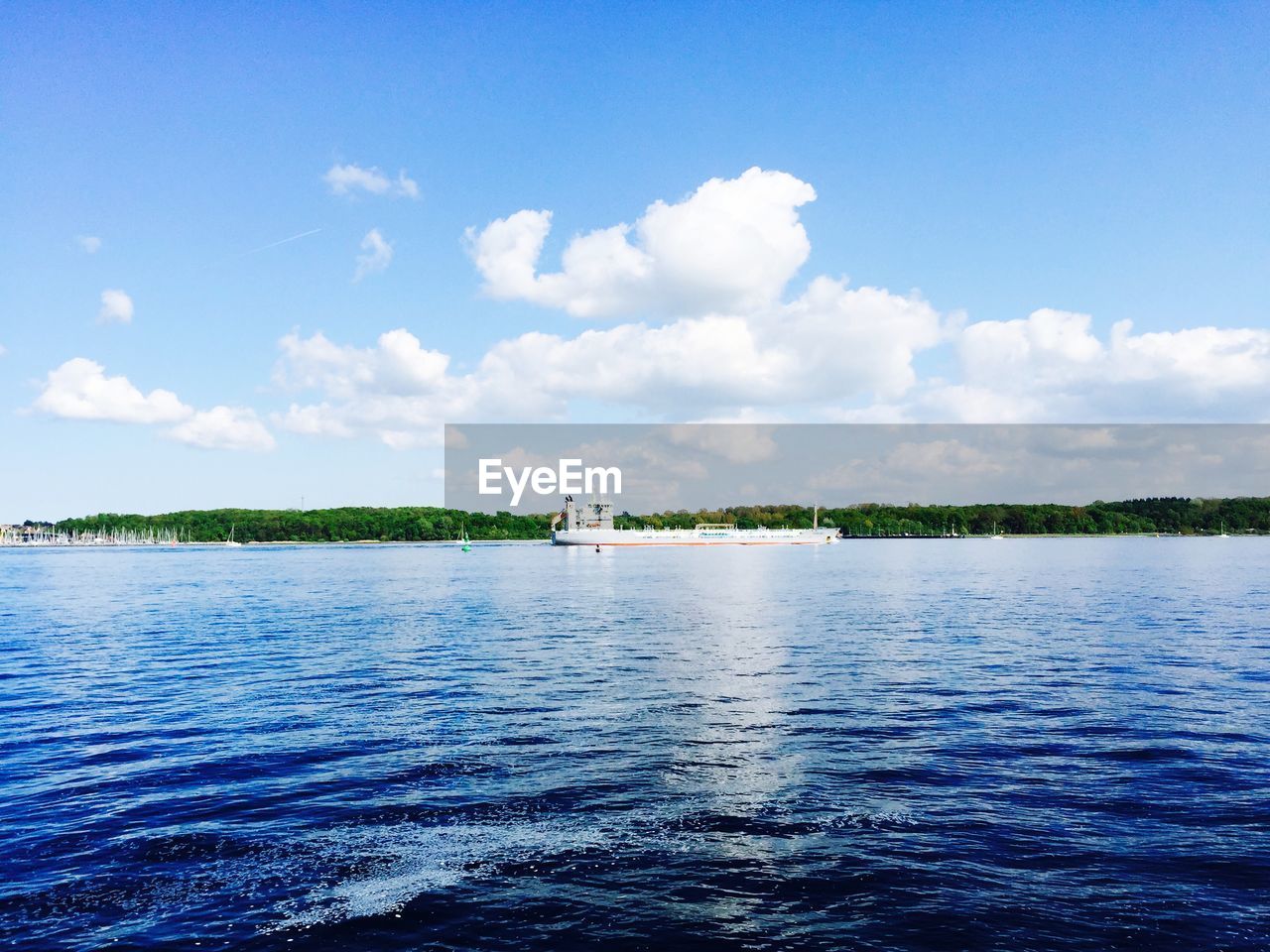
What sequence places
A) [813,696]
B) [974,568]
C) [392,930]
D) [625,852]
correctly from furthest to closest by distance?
[974,568]
[813,696]
[625,852]
[392,930]

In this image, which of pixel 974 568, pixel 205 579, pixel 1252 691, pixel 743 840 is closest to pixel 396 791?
pixel 743 840

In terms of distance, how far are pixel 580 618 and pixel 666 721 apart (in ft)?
117

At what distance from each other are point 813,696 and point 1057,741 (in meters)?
9.39

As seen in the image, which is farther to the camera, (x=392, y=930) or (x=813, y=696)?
(x=813, y=696)

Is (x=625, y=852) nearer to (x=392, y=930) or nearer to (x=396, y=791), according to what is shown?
(x=392, y=930)

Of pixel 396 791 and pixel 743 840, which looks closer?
pixel 743 840

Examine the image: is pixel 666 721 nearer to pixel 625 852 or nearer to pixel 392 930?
pixel 625 852

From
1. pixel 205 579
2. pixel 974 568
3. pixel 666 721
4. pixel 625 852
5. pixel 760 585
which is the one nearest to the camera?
pixel 625 852

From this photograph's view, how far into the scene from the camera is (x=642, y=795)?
19906 millimetres

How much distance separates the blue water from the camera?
1384 cm

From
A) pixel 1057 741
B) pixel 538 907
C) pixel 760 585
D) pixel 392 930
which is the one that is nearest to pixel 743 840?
pixel 538 907

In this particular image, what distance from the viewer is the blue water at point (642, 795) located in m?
13.8

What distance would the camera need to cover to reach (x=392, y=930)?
13.4m

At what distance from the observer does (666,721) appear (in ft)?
91.1
